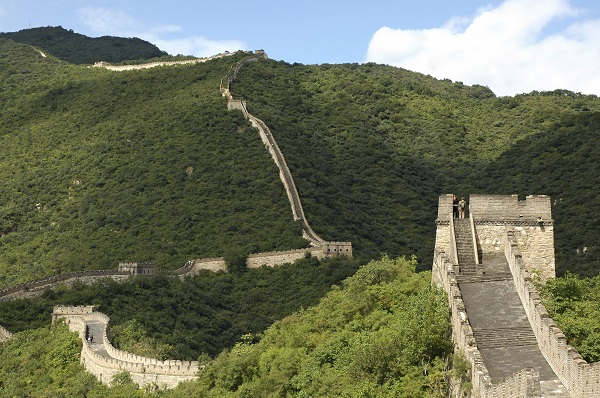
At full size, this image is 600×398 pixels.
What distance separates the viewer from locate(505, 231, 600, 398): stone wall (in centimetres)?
2483

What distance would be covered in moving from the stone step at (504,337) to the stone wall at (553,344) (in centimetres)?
20

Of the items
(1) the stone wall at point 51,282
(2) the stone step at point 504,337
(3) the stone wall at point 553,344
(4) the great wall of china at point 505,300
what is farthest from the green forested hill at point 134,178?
(2) the stone step at point 504,337

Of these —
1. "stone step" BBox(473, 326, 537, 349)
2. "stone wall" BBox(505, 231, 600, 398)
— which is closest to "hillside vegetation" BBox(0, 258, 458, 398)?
"stone step" BBox(473, 326, 537, 349)

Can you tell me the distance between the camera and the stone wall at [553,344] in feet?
81.5

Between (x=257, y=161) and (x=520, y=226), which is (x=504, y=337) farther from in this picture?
(x=257, y=161)

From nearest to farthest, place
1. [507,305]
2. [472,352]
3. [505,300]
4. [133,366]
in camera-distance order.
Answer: [472,352] < [507,305] < [505,300] < [133,366]

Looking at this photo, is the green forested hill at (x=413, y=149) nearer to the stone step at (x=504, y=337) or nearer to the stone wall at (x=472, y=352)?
the stone wall at (x=472, y=352)

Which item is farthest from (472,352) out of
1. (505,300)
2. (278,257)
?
(278,257)

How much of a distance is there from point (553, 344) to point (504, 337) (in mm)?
2111

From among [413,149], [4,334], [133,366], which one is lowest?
[4,334]

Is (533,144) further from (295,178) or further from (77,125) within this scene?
(77,125)

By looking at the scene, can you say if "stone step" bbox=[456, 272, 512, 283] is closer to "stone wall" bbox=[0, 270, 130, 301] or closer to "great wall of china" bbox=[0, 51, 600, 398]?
"great wall of china" bbox=[0, 51, 600, 398]

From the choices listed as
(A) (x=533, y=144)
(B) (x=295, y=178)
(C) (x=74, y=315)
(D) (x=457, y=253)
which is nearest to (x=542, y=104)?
(A) (x=533, y=144)

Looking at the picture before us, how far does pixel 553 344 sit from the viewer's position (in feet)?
91.6
